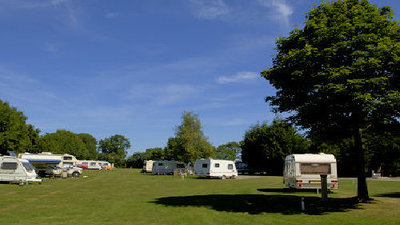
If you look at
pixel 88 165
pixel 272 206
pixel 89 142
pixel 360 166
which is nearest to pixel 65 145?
pixel 88 165

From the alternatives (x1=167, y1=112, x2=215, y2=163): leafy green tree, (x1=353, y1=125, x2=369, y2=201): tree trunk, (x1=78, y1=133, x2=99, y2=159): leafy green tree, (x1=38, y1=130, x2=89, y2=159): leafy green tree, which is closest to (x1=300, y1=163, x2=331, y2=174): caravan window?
(x1=353, y1=125, x2=369, y2=201): tree trunk

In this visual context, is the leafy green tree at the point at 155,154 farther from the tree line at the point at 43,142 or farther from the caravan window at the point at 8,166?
the caravan window at the point at 8,166

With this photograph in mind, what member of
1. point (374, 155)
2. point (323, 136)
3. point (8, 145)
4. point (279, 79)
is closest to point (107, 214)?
point (279, 79)

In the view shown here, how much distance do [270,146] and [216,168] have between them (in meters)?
17.2

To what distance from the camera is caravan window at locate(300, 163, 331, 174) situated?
79.4 feet

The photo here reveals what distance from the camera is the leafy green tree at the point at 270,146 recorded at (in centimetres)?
5697

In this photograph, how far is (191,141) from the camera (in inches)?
2491

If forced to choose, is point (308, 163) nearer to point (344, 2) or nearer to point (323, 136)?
point (323, 136)

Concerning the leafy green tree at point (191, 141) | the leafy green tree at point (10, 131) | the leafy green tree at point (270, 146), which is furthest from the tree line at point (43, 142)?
the leafy green tree at point (270, 146)

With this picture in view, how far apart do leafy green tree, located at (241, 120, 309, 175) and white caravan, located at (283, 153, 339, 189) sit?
98.3 feet

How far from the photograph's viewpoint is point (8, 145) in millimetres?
46344

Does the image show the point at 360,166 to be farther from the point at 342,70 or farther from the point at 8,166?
the point at 8,166

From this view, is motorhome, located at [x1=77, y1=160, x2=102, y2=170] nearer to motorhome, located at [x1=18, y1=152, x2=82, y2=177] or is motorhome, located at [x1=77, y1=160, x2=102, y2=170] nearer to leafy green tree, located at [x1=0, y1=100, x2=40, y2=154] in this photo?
leafy green tree, located at [x1=0, y1=100, x2=40, y2=154]

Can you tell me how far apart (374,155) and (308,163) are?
30480 millimetres
